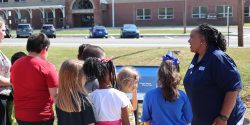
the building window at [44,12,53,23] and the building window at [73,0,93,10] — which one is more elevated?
the building window at [73,0,93,10]

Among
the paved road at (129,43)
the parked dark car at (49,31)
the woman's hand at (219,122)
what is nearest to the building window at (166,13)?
the parked dark car at (49,31)

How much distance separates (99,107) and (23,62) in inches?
41.4

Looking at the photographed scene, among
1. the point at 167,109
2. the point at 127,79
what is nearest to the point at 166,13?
the point at 127,79

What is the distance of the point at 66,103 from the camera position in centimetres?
422

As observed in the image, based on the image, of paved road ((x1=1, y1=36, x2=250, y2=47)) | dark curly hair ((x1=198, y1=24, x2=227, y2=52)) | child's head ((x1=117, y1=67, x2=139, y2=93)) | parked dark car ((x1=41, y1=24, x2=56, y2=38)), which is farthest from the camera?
parked dark car ((x1=41, y1=24, x2=56, y2=38))

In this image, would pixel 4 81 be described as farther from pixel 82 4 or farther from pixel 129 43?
pixel 82 4

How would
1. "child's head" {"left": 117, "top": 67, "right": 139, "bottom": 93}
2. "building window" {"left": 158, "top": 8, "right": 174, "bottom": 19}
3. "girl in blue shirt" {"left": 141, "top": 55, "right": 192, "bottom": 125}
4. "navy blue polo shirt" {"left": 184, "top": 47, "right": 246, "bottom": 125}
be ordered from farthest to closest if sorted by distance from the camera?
"building window" {"left": 158, "top": 8, "right": 174, "bottom": 19}
"child's head" {"left": 117, "top": 67, "right": 139, "bottom": 93}
"girl in blue shirt" {"left": 141, "top": 55, "right": 192, "bottom": 125}
"navy blue polo shirt" {"left": 184, "top": 47, "right": 246, "bottom": 125}

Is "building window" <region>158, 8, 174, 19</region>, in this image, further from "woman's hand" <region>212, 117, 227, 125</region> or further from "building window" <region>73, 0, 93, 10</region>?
"woman's hand" <region>212, 117, 227, 125</region>

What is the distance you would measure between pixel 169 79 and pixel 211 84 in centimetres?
43

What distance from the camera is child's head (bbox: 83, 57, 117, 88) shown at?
429cm

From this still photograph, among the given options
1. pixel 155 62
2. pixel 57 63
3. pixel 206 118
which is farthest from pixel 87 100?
pixel 57 63

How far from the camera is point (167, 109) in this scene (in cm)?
441

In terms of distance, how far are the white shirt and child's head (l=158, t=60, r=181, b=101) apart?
16.5 inches

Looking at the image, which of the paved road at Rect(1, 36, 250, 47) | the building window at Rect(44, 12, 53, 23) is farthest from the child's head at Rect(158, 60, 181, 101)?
the building window at Rect(44, 12, 53, 23)
